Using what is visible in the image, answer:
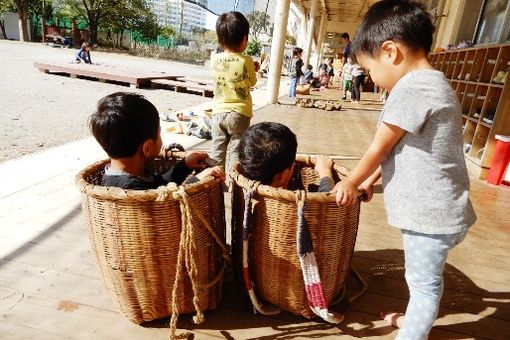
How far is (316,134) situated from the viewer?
6.13 meters

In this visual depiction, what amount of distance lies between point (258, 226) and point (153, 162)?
798 millimetres

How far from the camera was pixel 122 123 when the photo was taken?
1535 millimetres

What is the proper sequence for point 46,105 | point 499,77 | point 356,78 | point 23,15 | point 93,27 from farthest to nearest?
point 93,27
point 23,15
point 356,78
point 46,105
point 499,77

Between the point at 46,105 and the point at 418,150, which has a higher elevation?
the point at 418,150

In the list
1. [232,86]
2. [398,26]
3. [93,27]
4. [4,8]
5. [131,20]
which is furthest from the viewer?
[131,20]

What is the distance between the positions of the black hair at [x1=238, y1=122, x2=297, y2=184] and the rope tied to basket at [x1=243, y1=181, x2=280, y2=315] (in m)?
0.19

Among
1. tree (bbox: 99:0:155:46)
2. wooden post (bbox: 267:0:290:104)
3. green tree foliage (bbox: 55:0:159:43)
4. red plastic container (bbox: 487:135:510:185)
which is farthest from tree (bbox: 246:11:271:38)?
red plastic container (bbox: 487:135:510:185)

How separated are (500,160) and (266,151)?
11.6ft

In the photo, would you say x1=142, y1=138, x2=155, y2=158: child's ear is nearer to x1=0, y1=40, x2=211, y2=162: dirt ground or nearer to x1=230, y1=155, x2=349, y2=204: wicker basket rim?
x1=230, y1=155, x2=349, y2=204: wicker basket rim

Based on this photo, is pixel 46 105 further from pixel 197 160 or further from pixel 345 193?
pixel 345 193

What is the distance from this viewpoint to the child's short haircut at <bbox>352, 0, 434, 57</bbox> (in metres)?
1.35

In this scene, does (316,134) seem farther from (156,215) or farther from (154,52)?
(154,52)

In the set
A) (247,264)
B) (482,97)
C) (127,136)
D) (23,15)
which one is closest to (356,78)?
(482,97)

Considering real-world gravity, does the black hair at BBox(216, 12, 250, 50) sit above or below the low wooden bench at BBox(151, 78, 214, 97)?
above
